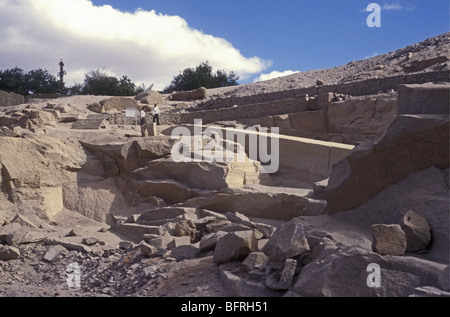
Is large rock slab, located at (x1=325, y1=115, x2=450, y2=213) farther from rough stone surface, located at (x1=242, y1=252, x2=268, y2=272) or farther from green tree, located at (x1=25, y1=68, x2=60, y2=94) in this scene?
green tree, located at (x1=25, y1=68, x2=60, y2=94)

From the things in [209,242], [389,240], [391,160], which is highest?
[391,160]

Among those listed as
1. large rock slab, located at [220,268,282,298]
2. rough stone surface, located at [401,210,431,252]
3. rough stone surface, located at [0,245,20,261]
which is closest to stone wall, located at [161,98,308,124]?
rough stone surface, located at [0,245,20,261]

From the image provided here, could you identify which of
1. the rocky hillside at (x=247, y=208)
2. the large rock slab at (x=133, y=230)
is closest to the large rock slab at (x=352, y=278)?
the rocky hillside at (x=247, y=208)

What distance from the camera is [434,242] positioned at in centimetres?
292

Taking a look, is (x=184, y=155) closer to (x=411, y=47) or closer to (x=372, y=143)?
(x=372, y=143)

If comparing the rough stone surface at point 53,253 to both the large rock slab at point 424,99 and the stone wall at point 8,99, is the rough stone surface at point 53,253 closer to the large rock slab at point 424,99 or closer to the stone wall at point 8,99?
the large rock slab at point 424,99

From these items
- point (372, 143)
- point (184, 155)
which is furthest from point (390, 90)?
point (372, 143)

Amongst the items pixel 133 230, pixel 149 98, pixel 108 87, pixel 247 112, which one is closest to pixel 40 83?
pixel 108 87

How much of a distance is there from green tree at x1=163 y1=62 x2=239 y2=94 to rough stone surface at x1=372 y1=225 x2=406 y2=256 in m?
26.7

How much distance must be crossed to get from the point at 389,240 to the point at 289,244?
721 mm

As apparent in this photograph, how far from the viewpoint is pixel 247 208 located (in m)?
6.21

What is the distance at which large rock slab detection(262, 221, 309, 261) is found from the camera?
314cm

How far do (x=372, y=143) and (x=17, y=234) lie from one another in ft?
14.8

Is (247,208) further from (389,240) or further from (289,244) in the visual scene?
(389,240)
